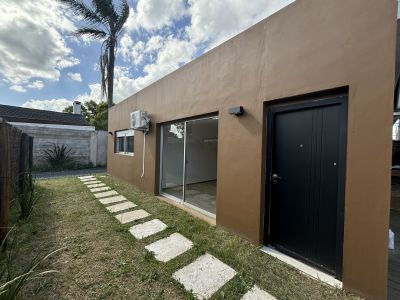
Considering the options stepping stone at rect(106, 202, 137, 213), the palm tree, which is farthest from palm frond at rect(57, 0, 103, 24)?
stepping stone at rect(106, 202, 137, 213)

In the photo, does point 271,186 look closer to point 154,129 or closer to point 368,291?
point 368,291

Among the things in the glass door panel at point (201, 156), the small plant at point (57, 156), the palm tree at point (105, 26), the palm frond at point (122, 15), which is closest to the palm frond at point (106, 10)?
the palm tree at point (105, 26)

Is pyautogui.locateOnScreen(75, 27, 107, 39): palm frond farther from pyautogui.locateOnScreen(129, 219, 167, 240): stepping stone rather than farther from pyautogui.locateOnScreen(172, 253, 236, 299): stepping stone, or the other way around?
pyautogui.locateOnScreen(172, 253, 236, 299): stepping stone

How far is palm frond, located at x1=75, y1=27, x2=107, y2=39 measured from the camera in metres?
10.8

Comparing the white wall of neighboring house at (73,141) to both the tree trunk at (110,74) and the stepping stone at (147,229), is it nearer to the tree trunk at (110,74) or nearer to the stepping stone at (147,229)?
the tree trunk at (110,74)

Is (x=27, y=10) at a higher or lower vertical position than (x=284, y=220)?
higher

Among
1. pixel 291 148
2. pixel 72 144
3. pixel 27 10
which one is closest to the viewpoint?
pixel 291 148

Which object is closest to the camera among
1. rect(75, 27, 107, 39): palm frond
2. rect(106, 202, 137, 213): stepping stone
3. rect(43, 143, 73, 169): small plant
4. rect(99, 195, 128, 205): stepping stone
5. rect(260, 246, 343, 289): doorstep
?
rect(260, 246, 343, 289): doorstep

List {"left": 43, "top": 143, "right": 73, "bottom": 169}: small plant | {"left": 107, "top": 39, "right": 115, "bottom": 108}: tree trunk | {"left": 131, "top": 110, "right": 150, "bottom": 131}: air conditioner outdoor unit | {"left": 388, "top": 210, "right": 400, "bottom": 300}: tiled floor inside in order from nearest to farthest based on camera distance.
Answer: {"left": 388, "top": 210, "right": 400, "bottom": 300}: tiled floor inside
{"left": 131, "top": 110, "right": 150, "bottom": 131}: air conditioner outdoor unit
{"left": 43, "top": 143, "right": 73, "bottom": 169}: small plant
{"left": 107, "top": 39, "right": 115, "bottom": 108}: tree trunk

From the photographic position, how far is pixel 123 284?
1966 millimetres

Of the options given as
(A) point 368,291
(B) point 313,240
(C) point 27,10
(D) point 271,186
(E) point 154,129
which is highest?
(C) point 27,10

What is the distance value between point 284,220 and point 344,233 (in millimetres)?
762

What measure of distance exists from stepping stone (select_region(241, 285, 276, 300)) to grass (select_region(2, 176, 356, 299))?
0.17 feet

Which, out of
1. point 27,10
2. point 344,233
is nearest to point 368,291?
point 344,233
